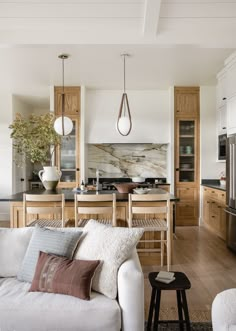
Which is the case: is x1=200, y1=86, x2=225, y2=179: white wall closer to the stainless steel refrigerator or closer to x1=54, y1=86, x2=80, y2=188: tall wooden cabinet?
the stainless steel refrigerator

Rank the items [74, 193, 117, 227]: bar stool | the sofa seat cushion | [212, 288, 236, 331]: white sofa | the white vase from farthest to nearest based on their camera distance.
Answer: the white vase
[74, 193, 117, 227]: bar stool
the sofa seat cushion
[212, 288, 236, 331]: white sofa

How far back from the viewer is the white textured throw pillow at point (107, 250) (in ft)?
6.42

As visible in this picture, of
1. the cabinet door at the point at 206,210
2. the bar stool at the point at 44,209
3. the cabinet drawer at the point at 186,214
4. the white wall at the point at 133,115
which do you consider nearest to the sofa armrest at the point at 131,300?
the bar stool at the point at 44,209

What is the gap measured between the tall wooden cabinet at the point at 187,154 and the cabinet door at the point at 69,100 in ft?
6.60

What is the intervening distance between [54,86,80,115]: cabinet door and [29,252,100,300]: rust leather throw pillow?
4582 mm

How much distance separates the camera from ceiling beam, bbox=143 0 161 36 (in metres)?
2.81

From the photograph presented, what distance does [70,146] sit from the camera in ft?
20.9

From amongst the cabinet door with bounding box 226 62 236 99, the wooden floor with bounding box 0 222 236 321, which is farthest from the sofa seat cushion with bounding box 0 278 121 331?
the cabinet door with bounding box 226 62 236 99

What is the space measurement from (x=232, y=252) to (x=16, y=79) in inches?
185

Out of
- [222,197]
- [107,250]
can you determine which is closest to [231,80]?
[222,197]

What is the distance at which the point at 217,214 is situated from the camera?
5.18 metres

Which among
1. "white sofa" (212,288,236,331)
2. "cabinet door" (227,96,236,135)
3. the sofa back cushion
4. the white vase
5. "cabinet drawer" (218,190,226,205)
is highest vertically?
"cabinet door" (227,96,236,135)

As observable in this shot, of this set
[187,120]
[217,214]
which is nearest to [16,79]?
[187,120]

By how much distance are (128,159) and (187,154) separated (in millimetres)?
1287
